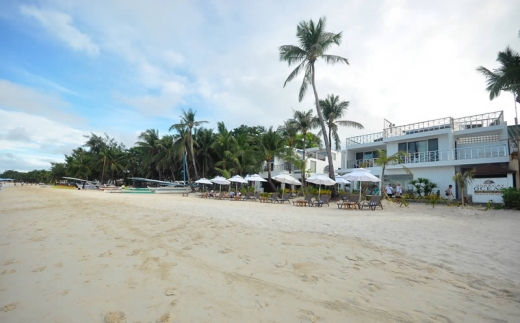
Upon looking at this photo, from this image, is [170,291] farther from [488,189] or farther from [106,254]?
[488,189]

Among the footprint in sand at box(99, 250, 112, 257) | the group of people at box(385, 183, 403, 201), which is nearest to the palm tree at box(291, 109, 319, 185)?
the group of people at box(385, 183, 403, 201)

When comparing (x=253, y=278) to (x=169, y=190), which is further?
(x=169, y=190)

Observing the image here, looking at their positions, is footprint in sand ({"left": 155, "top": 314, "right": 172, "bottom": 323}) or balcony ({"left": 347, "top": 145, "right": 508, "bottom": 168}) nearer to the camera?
footprint in sand ({"left": 155, "top": 314, "right": 172, "bottom": 323})

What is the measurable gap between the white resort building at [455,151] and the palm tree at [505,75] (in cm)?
390

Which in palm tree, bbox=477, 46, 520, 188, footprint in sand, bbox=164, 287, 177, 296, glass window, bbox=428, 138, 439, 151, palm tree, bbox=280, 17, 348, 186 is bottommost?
footprint in sand, bbox=164, 287, 177, 296

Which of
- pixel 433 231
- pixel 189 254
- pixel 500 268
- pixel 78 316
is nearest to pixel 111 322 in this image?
pixel 78 316

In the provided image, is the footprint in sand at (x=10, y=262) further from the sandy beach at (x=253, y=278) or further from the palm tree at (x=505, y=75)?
the palm tree at (x=505, y=75)

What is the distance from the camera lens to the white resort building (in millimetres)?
16309

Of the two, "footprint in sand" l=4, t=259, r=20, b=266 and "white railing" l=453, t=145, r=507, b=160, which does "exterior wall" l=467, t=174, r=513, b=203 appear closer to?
"white railing" l=453, t=145, r=507, b=160

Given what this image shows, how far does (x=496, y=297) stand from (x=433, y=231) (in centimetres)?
428

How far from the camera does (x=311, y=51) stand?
19609 mm

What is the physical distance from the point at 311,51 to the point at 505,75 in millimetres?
11556

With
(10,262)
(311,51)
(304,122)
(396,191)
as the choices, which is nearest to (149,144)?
(304,122)

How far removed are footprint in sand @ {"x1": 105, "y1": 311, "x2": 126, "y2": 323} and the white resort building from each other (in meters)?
18.3
